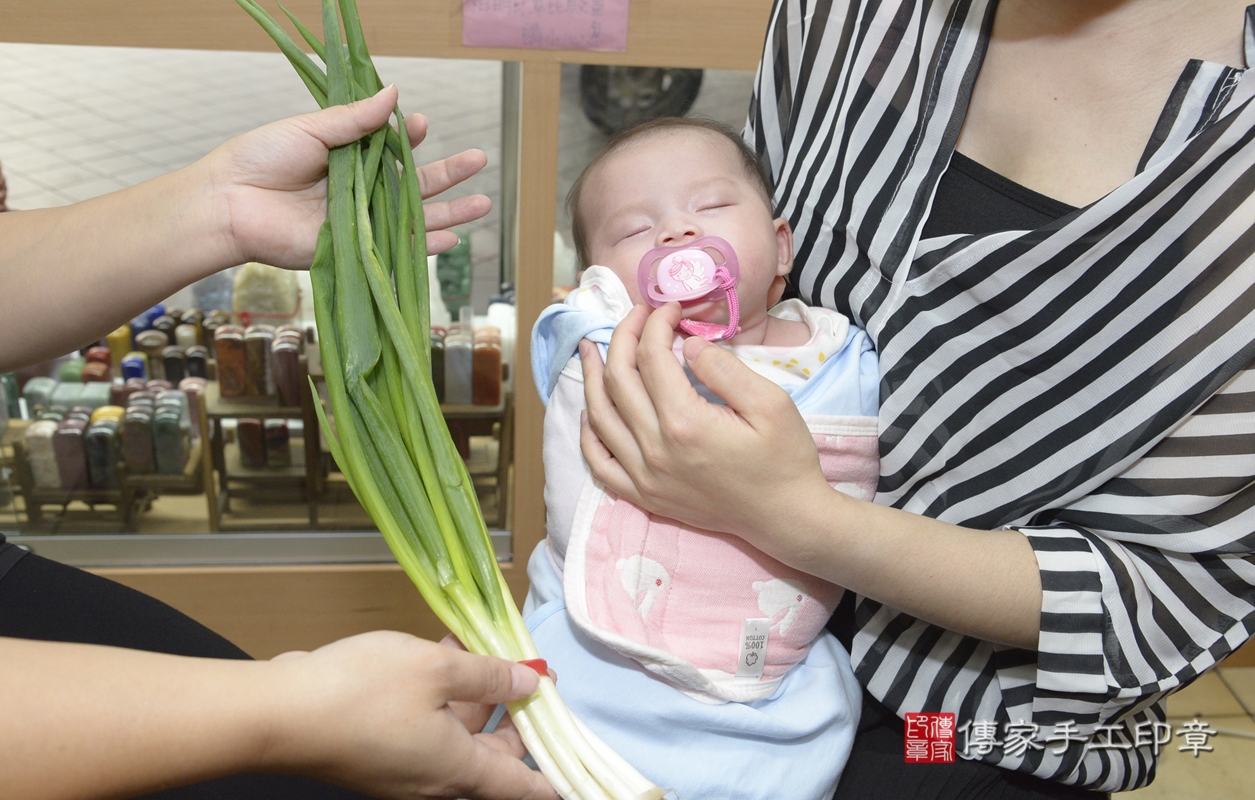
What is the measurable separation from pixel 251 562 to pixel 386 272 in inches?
56.1

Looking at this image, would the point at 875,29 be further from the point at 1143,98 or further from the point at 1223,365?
the point at 1223,365

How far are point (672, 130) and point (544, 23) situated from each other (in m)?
0.64

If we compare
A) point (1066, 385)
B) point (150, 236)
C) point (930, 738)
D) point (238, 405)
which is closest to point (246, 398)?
point (238, 405)

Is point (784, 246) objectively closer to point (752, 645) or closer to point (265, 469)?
point (752, 645)

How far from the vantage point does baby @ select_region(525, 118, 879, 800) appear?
99 centimetres

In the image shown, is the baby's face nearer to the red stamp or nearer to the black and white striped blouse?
the black and white striped blouse

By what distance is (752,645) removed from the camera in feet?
3.27

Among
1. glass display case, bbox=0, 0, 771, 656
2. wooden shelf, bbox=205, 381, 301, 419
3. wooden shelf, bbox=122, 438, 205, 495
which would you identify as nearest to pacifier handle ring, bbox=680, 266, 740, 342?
glass display case, bbox=0, 0, 771, 656

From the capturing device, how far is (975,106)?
1.08 m

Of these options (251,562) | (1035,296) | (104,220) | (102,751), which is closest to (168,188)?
(104,220)

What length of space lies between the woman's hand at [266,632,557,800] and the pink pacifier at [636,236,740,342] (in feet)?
1.46

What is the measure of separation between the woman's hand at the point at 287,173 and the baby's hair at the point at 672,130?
0.47 feet

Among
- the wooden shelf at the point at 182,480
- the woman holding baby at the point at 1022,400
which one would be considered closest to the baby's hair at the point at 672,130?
the woman holding baby at the point at 1022,400

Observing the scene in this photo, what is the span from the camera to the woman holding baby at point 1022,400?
0.85m
